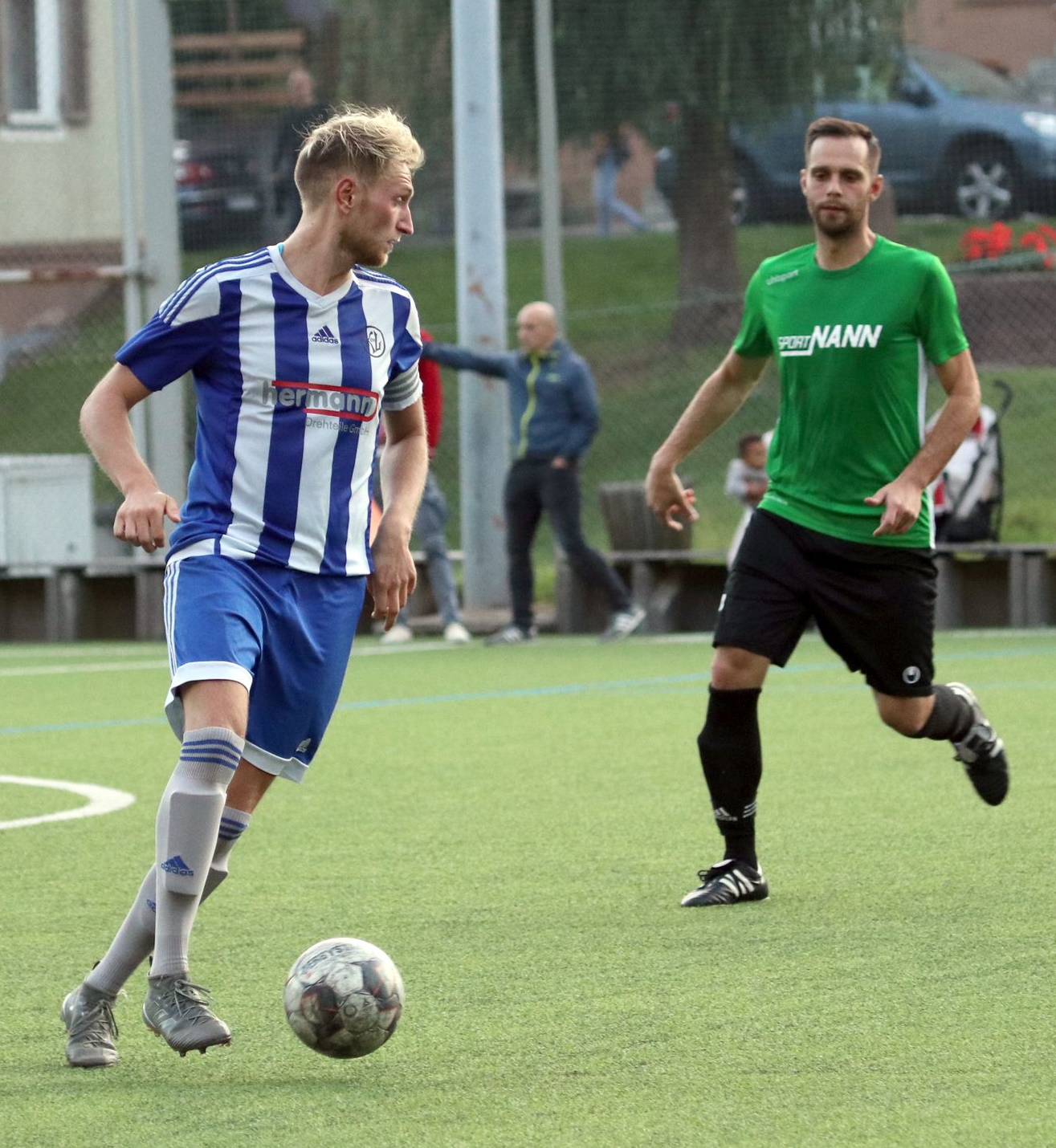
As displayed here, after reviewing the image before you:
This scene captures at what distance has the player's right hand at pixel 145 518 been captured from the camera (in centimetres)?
422

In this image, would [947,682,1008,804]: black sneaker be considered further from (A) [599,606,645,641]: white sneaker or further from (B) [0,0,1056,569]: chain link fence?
(B) [0,0,1056,569]: chain link fence

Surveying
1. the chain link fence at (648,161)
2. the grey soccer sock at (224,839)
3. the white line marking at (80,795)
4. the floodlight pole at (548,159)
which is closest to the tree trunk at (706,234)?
the chain link fence at (648,161)

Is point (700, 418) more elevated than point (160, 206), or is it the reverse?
point (160, 206)

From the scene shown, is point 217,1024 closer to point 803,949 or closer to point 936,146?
point 803,949

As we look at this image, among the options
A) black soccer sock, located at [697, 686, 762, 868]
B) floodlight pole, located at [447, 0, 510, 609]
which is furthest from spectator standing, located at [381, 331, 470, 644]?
black soccer sock, located at [697, 686, 762, 868]

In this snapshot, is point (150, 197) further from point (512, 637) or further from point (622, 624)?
point (622, 624)

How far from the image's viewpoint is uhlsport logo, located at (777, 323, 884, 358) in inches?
230

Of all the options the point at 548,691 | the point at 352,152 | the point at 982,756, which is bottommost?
the point at 548,691

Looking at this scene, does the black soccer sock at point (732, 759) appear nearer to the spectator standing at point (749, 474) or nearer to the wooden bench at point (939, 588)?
the wooden bench at point (939, 588)

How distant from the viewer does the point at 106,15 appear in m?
20.0

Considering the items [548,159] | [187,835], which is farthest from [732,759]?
[548,159]

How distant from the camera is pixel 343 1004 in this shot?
13.4 ft

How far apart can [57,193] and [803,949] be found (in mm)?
15972

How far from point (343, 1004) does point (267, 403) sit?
1.16 metres
